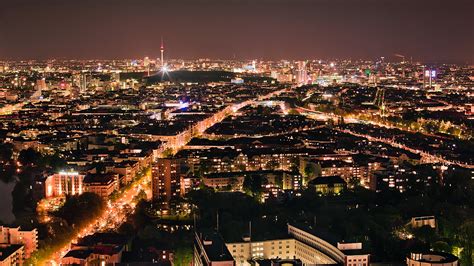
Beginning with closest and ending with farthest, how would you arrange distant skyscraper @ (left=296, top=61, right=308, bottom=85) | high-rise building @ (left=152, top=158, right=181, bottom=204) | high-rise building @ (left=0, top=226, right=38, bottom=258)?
1. high-rise building @ (left=0, top=226, right=38, bottom=258)
2. high-rise building @ (left=152, top=158, right=181, bottom=204)
3. distant skyscraper @ (left=296, top=61, right=308, bottom=85)

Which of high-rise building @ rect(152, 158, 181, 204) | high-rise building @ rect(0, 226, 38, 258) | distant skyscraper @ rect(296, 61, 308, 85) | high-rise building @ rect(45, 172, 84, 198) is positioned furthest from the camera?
distant skyscraper @ rect(296, 61, 308, 85)

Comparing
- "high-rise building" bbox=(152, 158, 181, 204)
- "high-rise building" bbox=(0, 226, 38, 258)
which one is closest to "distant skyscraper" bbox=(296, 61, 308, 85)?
"high-rise building" bbox=(152, 158, 181, 204)

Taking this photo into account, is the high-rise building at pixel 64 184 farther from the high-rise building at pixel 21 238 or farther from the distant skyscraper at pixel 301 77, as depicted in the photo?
the distant skyscraper at pixel 301 77

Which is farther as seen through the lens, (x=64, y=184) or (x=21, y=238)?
(x=64, y=184)

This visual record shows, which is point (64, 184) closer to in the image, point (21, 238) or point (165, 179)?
point (165, 179)

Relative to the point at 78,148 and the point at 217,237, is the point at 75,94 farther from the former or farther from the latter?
the point at 217,237

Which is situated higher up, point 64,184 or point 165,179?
point 165,179

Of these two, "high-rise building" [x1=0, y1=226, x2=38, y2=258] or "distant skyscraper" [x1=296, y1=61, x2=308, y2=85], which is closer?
"high-rise building" [x1=0, y1=226, x2=38, y2=258]

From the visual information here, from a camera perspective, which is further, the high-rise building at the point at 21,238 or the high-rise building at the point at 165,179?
the high-rise building at the point at 165,179

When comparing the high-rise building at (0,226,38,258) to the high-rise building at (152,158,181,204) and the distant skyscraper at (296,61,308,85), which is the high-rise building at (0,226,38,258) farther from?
the distant skyscraper at (296,61,308,85)

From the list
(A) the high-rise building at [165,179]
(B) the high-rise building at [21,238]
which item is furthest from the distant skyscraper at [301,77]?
(B) the high-rise building at [21,238]

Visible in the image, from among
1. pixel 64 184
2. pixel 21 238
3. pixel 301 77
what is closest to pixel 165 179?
pixel 64 184

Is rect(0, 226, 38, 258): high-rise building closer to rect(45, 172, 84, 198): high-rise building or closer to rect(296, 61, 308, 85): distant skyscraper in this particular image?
rect(45, 172, 84, 198): high-rise building
